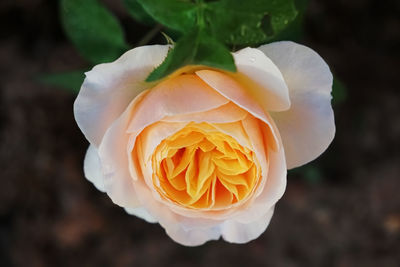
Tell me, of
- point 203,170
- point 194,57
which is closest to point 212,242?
point 203,170

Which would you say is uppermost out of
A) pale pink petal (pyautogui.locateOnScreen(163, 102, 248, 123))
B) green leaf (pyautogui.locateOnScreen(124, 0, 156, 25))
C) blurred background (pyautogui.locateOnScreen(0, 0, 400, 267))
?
pale pink petal (pyautogui.locateOnScreen(163, 102, 248, 123))

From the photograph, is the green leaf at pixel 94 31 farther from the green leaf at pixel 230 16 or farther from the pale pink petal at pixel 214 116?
the pale pink petal at pixel 214 116

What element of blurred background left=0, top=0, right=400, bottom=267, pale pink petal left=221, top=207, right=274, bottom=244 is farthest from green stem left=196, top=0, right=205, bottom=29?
blurred background left=0, top=0, right=400, bottom=267

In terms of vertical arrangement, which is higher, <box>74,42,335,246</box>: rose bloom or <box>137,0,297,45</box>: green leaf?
<box>137,0,297,45</box>: green leaf

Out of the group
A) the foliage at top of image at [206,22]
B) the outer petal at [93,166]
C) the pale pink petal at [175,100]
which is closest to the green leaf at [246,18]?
the foliage at top of image at [206,22]

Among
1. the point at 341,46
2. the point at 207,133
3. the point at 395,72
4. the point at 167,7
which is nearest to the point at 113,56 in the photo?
the point at 167,7

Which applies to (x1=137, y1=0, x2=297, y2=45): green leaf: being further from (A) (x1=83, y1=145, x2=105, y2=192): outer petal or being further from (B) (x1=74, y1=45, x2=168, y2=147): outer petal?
(A) (x1=83, y1=145, x2=105, y2=192): outer petal

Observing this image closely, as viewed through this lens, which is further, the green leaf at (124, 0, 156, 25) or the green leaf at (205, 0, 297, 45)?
the green leaf at (124, 0, 156, 25)

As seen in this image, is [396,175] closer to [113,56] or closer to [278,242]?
[278,242]
